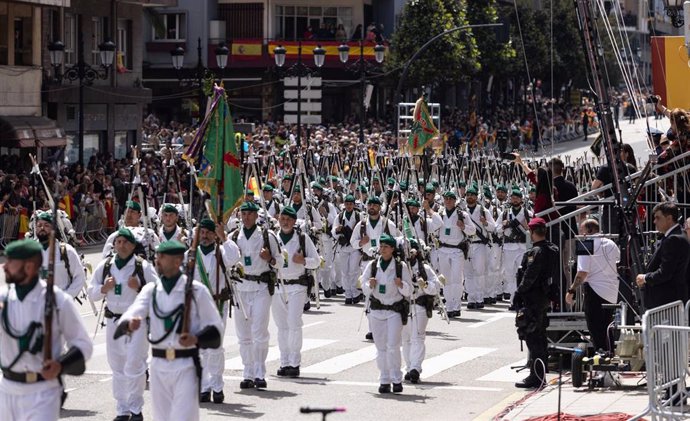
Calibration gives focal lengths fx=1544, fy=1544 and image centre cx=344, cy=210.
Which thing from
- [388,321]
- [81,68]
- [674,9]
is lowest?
[388,321]

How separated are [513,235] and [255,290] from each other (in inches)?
413

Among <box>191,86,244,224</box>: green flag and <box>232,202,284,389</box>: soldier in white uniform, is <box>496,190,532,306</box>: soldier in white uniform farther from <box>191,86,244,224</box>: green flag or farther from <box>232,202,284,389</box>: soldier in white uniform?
<box>232,202,284,389</box>: soldier in white uniform

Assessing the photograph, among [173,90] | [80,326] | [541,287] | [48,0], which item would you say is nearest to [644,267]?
[541,287]

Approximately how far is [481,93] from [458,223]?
61786mm

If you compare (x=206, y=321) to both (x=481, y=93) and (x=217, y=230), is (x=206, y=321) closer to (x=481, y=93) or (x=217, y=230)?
(x=217, y=230)

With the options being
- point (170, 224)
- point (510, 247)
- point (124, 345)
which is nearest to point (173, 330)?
point (124, 345)

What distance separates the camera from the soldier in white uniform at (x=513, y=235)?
26.7 metres

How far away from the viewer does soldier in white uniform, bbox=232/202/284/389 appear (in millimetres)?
17188

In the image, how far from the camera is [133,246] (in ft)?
50.9

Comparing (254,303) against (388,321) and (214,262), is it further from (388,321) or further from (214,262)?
(388,321)

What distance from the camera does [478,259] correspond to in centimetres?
2681

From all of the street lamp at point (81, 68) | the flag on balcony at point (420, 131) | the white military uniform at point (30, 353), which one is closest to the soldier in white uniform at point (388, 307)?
the white military uniform at point (30, 353)

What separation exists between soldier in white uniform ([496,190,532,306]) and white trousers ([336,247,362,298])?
2594mm

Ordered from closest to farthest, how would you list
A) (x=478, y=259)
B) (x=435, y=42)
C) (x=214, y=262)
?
(x=214, y=262) → (x=478, y=259) → (x=435, y=42)
